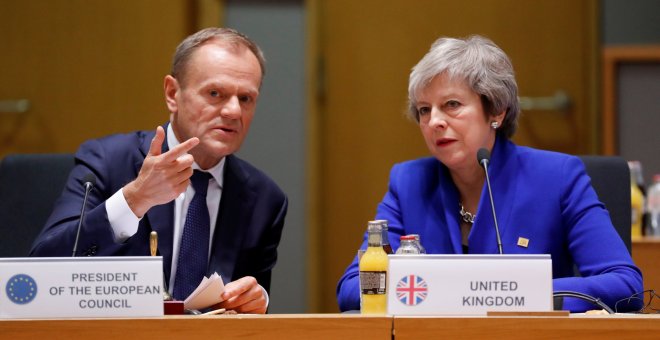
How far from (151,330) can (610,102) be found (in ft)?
11.1

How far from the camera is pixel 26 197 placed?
2.96m

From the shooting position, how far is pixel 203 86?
114 inches

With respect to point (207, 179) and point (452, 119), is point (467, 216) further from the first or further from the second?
point (207, 179)

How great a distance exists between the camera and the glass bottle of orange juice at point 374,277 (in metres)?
2.16

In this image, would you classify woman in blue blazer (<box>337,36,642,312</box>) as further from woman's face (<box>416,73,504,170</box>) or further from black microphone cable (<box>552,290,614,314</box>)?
black microphone cable (<box>552,290,614,314</box>)

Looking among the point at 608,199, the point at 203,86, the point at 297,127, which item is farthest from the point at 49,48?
the point at 608,199

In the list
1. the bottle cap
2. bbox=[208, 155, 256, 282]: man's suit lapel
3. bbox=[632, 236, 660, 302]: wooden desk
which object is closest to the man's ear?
bbox=[208, 155, 256, 282]: man's suit lapel

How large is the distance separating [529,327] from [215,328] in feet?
1.98

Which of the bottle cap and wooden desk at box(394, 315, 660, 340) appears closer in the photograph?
wooden desk at box(394, 315, 660, 340)

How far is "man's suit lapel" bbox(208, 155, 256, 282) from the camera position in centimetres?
283

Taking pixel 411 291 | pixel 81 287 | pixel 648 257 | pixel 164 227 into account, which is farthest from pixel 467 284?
pixel 648 257

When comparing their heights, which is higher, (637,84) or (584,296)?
(637,84)

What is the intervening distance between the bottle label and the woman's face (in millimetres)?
716

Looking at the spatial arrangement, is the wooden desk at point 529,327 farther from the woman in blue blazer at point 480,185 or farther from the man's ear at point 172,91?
the man's ear at point 172,91
